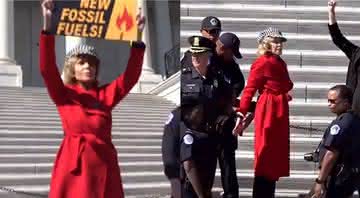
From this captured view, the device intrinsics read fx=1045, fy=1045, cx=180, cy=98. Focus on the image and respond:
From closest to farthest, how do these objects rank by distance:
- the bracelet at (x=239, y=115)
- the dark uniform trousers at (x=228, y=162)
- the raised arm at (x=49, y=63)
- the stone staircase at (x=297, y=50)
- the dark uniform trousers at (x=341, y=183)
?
1. the raised arm at (x=49, y=63)
2. the dark uniform trousers at (x=341, y=183)
3. the bracelet at (x=239, y=115)
4. the dark uniform trousers at (x=228, y=162)
5. the stone staircase at (x=297, y=50)

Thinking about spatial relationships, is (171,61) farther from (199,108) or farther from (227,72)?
(199,108)

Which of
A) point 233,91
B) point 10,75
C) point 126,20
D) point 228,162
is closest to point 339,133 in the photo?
point 233,91

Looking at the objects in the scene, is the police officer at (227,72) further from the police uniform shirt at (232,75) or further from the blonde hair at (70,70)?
the blonde hair at (70,70)

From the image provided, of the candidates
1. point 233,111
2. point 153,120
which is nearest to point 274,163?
point 233,111

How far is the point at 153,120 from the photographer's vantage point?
17.9m

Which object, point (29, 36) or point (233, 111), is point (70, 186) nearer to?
point (233, 111)

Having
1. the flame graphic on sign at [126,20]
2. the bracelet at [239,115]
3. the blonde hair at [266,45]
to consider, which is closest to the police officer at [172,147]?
the bracelet at [239,115]

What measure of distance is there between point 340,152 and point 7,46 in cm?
2347

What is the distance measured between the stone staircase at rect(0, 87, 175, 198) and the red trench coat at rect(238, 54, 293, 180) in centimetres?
250

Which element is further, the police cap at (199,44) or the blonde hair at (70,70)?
the police cap at (199,44)

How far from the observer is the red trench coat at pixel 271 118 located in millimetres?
8148

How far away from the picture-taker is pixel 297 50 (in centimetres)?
1223

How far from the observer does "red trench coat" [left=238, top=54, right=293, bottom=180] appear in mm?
8148

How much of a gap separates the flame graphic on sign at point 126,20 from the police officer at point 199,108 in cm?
104
